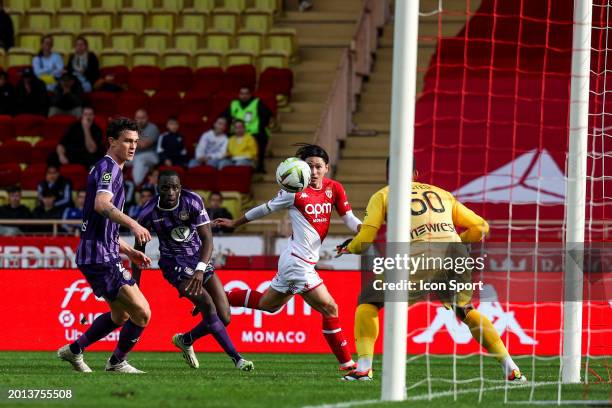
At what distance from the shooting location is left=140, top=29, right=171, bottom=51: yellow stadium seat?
910 inches

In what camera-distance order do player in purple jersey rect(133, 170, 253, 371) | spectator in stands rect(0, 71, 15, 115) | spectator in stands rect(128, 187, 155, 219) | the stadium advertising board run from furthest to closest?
spectator in stands rect(0, 71, 15, 115)
spectator in stands rect(128, 187, 155, 219)
the stadium advertising board
player in purple jersey rect(133, 170, 253, 371)

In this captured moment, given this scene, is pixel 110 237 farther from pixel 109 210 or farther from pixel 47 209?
pixel 47 209

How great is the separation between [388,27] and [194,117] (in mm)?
4381

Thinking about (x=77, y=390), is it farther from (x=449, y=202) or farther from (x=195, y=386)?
(x=449, y=202)

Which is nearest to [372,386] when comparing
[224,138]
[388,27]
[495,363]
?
[495,363]

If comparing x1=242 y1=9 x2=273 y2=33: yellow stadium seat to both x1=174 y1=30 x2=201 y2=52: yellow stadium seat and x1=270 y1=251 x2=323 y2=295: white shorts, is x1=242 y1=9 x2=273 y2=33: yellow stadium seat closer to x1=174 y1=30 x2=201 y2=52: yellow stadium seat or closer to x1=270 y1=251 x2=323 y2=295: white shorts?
x1=174 y1=30 x2=201 y2=52: yellow stadium seat

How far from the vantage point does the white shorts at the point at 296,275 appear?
10945 mm

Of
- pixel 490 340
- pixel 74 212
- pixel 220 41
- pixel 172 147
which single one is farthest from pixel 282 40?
pixel 490 340

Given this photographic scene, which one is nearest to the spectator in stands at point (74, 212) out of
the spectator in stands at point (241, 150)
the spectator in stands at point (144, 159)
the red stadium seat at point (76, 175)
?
the red stadium seat at point (76, 175)

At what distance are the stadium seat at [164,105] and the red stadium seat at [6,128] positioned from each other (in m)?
2.33

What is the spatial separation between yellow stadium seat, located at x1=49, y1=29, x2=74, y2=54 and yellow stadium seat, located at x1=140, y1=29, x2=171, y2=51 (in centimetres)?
132

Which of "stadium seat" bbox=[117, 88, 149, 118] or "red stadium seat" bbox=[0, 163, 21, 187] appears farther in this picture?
"stadium seat" bbox=[117, 88, 149, 118]

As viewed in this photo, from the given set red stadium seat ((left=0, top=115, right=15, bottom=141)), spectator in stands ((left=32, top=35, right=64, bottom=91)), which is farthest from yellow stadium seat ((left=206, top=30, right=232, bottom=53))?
red stadium seat ((left=0, top=115, right=15, bottom=141))

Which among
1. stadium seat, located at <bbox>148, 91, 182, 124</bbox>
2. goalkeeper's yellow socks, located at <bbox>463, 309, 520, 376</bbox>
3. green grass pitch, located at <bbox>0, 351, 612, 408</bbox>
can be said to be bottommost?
green grass pitch, located at <bbox>0, 351, 612, 408</bbox>
